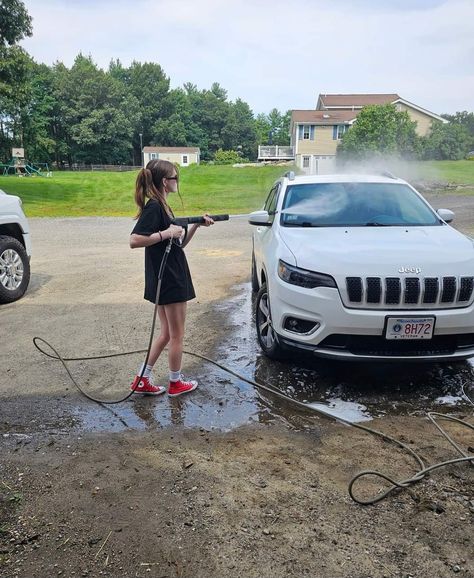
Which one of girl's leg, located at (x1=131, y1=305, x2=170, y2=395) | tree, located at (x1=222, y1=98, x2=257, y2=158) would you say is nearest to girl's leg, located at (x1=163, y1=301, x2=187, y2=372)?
girl's leg, located at (x1=131, y1=305, x2=170, y2=395)

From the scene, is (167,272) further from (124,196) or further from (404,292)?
(124,196)

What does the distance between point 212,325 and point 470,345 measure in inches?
111

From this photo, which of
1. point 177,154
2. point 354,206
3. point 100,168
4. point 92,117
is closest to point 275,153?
point 177,154

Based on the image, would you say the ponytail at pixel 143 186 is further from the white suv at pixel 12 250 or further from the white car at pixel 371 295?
the white suv at pixel 12 250

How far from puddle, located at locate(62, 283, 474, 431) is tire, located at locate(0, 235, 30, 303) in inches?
129

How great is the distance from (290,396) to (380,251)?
1.36 m

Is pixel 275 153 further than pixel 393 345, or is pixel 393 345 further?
pixel 275 153

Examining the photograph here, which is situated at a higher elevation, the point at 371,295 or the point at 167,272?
the point at 167,272

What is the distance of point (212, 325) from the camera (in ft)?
19.4

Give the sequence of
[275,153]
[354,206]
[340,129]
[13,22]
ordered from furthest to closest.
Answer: [275,153]
[340,129]
[13,22]
[354,206]

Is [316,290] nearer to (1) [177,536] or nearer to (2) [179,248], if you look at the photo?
(2) [179,248]

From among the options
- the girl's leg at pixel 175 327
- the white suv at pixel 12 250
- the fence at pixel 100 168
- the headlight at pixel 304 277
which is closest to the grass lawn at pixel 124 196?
the white suv at pixel 12 250

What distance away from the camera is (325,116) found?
46.3m

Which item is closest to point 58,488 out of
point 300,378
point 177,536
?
point 177,536
